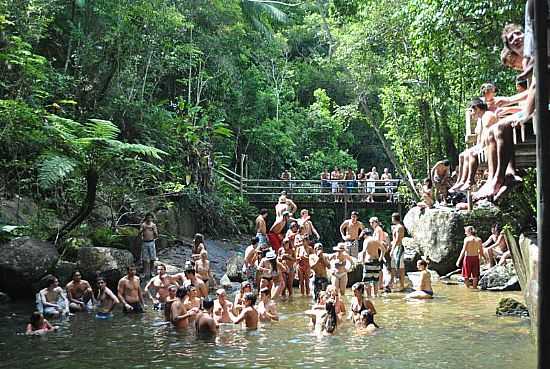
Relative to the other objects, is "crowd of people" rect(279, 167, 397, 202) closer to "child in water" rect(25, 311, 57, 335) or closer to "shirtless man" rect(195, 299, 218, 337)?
"shirtless man" rect(195, 299, 218, 337)

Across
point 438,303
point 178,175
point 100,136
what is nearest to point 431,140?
point 178,175

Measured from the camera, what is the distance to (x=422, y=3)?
15641mm

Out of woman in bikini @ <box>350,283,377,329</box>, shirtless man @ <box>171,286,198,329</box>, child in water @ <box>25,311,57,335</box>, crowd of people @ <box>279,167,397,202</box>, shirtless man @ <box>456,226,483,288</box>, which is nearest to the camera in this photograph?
woman in bikini @ <box>350,283,377,329</box>

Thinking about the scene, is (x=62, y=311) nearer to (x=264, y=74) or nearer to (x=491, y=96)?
(x=491, y=96)

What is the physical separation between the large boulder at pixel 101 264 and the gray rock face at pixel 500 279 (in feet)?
28.6

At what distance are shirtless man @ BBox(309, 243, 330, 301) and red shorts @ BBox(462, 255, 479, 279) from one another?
3.57 meters

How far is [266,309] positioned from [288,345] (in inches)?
82.0

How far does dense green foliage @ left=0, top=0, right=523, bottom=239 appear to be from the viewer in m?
16.5

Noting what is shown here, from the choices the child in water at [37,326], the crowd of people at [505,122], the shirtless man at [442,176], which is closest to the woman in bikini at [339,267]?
the shirtless man at [442,176]

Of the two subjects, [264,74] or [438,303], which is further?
[264,74]

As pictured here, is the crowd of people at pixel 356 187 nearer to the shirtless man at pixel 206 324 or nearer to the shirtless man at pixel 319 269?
the shirtless man at pixel 319 269

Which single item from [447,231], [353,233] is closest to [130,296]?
[353,233]

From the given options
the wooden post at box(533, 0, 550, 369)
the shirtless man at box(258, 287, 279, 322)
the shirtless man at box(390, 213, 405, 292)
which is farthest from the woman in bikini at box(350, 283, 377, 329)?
the wooden post at box(533, 0, 550, 369)

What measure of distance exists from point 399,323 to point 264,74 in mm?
22451
